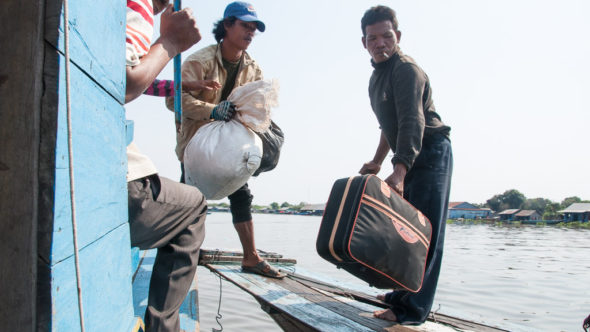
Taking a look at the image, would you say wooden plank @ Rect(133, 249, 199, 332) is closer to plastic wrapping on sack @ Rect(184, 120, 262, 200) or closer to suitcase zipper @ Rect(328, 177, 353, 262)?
plastic wrapping on sack @ Rect(184, 120, 262, 200)

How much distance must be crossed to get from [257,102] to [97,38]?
1640mm

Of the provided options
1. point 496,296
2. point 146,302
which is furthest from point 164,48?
point 496,296

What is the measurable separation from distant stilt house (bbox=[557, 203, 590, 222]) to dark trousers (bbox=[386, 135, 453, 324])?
64.3 metres

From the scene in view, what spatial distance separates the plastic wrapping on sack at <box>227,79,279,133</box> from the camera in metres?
2.54

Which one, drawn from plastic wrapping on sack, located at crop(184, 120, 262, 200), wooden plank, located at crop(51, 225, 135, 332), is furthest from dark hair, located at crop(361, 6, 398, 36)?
wooden plank, located at crop(51, 225, 135, 332)

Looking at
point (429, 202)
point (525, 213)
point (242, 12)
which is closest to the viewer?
point (429, 202)

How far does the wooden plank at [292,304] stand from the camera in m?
2.21

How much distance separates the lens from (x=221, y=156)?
7.86 feet

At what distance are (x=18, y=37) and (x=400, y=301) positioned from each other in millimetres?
2249

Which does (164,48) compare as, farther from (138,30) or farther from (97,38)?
(97,38)

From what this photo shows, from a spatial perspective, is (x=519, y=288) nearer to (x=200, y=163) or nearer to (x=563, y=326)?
(x=563, y=326)

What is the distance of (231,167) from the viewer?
240 cm

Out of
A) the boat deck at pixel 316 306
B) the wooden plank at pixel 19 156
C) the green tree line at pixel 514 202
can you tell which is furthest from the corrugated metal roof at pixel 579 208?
the wooden plank at pixel 19 156

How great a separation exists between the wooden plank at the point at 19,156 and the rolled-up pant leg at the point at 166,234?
0.58 metres
